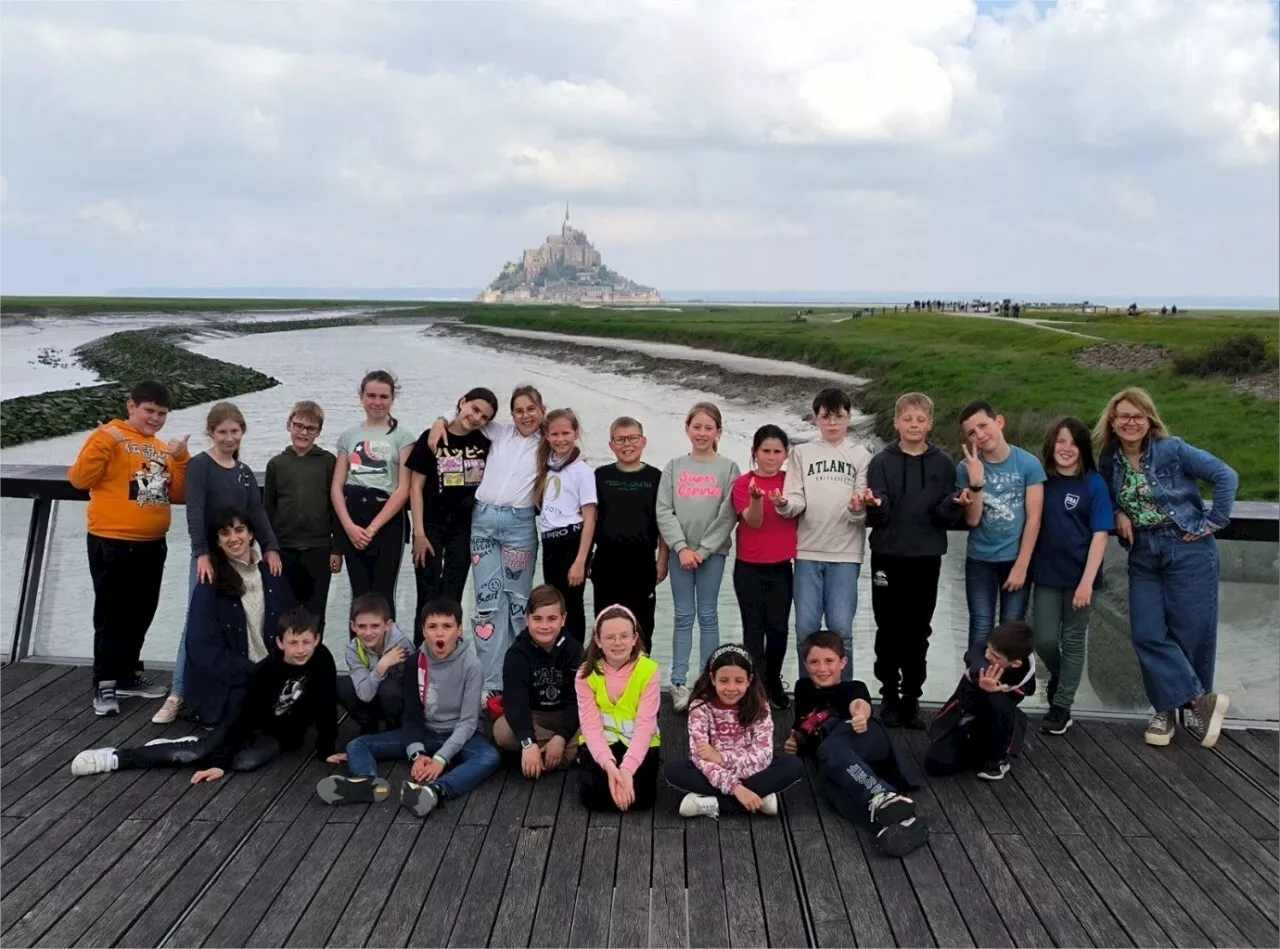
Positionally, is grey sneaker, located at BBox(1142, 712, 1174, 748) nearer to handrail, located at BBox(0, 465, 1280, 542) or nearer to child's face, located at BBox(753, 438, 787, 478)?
handrail, located at BBox(0, 465, 1280, 542)

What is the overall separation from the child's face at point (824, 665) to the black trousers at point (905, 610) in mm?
568

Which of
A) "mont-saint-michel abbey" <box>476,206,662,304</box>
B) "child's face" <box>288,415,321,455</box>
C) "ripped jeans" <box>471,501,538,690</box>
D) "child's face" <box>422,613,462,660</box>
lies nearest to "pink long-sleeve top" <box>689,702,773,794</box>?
"child's face" <box>422,613,462,660</box>

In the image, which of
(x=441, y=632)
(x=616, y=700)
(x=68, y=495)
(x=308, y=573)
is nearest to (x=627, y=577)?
(x=616, y=700)

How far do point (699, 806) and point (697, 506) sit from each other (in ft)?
4.60

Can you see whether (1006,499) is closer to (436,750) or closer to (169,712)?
(436,750)

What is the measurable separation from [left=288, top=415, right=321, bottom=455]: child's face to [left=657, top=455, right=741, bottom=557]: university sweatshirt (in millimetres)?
1691

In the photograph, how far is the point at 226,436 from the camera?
438 cm

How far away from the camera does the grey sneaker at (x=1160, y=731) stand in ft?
14.2

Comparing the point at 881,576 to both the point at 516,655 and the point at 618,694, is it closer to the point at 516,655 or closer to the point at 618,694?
the point at 618,694

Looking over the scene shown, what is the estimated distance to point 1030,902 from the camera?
123 inches

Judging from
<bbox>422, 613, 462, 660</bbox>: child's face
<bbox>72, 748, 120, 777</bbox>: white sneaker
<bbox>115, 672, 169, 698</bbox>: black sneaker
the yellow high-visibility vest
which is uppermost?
<bbox>422, 613, 462, 660</bbox>: child's face

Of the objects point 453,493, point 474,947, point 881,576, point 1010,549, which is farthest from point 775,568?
point 474,947

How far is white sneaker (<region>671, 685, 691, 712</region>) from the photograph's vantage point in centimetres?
461

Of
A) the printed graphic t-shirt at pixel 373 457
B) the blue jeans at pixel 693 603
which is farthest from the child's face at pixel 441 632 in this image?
the blue jeans at pixel 693 603
